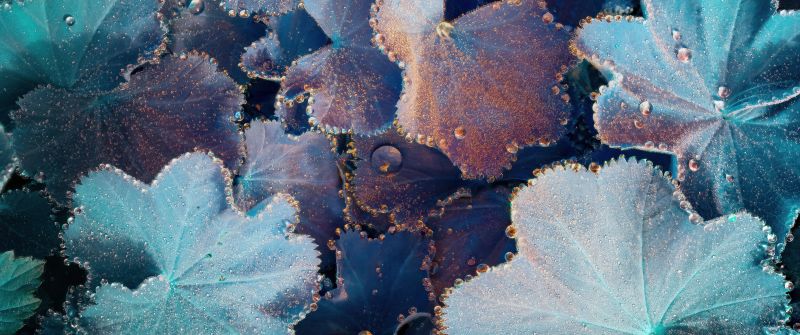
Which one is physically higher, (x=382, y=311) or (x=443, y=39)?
(x=443, y=39)

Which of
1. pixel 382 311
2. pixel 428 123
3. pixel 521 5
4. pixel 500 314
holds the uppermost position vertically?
pixel 521 5

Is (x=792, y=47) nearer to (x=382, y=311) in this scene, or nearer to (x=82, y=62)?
(x=382, y=311)

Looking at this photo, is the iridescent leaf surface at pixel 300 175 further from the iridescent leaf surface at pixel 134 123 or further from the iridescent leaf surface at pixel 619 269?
the iridescent leaf surface at pixel 619 269

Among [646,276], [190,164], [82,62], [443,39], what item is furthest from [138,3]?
[646,276]

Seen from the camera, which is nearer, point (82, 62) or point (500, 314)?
point (500, 314)

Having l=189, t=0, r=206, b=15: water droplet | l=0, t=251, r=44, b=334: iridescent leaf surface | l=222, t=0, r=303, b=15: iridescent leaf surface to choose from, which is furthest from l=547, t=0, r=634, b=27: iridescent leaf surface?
l=0, t=251, r=44, b=334: iridescent leaf surface

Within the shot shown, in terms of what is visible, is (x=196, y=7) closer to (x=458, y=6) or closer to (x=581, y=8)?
(x=458, y=6)

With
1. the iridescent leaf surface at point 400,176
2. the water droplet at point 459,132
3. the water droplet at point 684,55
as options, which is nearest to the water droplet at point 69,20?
the iridescent leaf surface at point 400,176
